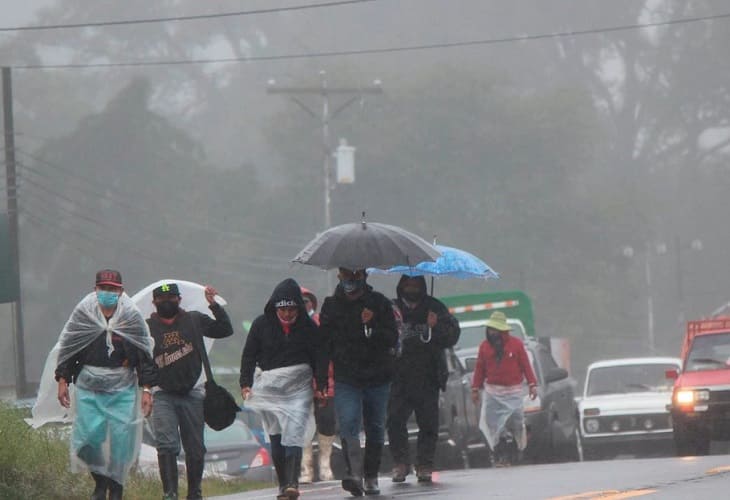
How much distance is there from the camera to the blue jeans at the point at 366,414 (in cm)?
1284

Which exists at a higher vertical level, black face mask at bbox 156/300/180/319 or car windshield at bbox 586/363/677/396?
black face mask at bbox 156/300/180/319

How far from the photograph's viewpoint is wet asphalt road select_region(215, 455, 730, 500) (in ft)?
39.7

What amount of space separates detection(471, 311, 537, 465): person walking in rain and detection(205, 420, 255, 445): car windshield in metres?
2.58

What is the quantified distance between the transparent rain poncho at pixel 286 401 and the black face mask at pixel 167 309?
0.82 meters

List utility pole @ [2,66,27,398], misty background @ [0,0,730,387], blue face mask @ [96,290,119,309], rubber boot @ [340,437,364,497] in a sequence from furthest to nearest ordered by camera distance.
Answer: misty background @ [0,0,730,387], utility pole @ [2,66,27,398], rubber boot @ [340,437,364,497], blue face mask @ [96,290,119,309]

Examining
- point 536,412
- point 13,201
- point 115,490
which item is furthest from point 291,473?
point 13,201

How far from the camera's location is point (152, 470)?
17094 mm

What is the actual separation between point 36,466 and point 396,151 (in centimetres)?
5503

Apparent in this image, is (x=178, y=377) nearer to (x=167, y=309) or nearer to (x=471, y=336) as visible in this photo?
(x=167, y=309)

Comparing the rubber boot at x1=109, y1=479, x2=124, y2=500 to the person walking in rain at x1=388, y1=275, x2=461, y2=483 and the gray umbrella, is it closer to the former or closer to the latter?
the gray umbrella

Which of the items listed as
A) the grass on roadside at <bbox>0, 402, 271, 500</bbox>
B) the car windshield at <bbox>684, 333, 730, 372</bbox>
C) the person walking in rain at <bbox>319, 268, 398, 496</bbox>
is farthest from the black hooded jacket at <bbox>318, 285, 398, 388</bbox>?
the car windshield at <bbox>684, 333, 730, 372</bbox>

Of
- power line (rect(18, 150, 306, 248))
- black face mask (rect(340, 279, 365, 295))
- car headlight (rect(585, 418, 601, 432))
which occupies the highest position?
power line (rect(18, 150, 306, 248))

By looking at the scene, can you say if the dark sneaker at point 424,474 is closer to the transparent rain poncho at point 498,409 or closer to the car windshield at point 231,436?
the transparent rain poncho at point 498,409

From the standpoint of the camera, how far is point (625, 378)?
27.0 metres
